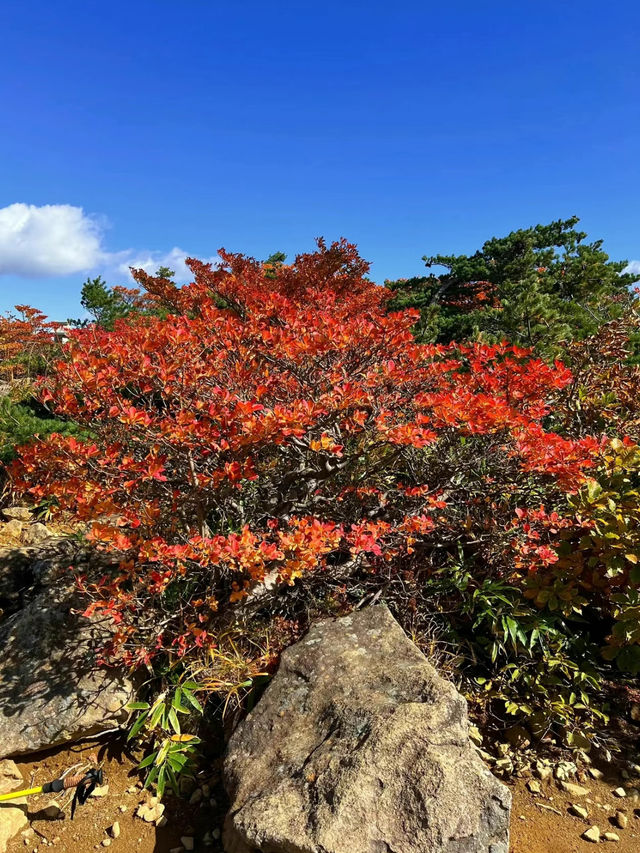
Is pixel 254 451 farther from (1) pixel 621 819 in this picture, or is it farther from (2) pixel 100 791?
(1) pixel 621 819

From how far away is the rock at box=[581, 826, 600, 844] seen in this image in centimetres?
209

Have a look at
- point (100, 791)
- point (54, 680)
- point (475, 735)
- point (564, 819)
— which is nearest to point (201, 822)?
point (100, 791)

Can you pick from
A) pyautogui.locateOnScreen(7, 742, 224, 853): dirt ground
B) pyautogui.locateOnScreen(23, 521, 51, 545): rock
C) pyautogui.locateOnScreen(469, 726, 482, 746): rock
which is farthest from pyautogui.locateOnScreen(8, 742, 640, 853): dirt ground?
pyautogui.locateOnScreen(23, 521, 51, 545): rock

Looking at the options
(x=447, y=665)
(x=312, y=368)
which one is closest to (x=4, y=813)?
(x=447, y=665)

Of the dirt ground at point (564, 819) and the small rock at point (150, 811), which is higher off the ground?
the small rock at point (150, 811)

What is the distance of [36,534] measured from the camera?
14.7 ft

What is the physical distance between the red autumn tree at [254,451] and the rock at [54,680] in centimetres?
27

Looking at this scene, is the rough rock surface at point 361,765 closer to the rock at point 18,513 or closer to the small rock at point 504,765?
the small rock at point 504,765

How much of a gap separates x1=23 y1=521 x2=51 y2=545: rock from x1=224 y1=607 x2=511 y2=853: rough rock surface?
2.99 meters

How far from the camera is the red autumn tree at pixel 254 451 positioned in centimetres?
243

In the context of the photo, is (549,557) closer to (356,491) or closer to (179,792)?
(356,491)

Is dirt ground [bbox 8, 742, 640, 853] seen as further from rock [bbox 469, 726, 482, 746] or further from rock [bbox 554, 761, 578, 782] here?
rock [bbox 469, 726, 482, 746]

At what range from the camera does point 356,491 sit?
3.12 metres

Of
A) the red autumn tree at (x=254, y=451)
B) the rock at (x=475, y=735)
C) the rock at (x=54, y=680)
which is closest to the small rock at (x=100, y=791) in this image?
the rock at (x=54, y=680)
